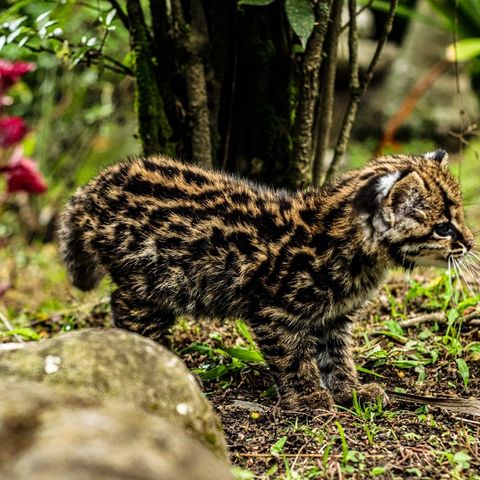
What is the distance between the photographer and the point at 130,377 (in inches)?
116

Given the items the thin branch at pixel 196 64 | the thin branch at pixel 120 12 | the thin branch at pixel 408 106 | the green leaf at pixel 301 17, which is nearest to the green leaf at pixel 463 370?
the green leaf at pixel 301 17

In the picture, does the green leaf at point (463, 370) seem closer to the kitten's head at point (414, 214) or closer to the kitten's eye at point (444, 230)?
the kitten's head at point (414, 214)

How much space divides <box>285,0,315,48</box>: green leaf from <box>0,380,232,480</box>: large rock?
2.39m

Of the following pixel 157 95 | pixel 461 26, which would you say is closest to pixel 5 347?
pixel 157 95

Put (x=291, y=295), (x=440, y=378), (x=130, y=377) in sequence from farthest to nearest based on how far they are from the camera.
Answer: (x=440, y=378) < (x=291, y=295) < (x=130, y=377)

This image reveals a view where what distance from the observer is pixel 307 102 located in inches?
192

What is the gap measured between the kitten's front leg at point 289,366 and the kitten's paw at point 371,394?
0.16 m

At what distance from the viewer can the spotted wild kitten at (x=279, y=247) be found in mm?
4000

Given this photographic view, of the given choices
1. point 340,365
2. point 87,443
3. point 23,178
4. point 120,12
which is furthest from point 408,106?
point 87,443

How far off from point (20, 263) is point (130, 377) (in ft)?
17.6

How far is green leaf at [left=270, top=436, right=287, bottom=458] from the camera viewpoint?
11.4 feet

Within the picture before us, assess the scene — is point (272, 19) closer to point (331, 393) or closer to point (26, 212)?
point (331, 393)

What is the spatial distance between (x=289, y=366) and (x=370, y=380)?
0.60m

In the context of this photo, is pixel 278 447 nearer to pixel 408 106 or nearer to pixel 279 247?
pixel 279 247
